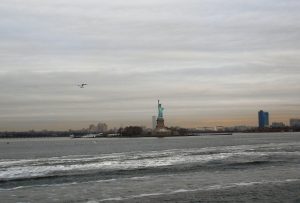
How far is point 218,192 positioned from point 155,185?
6022 mm

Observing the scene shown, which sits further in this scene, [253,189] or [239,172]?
[239,172]

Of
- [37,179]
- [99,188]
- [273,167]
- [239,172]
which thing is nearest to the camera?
[99,188]

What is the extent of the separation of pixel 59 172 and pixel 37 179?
612 cm

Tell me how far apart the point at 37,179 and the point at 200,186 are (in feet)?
47.8

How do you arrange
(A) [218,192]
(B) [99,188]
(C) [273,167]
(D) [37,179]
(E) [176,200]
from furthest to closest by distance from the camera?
(C) [273,167] < (D) [37,179] < (B) [99,188] < (A) [218,192] < (E) [176,200]

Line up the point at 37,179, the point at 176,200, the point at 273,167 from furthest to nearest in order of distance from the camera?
the point at 273,167
the point at 37,179
the point at 176,200

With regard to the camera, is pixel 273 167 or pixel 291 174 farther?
pixel 273 167

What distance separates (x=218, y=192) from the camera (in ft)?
111

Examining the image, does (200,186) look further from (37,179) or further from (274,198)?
(37,179)

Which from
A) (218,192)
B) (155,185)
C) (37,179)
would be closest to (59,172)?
(37,179)

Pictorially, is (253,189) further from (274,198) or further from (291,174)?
(291,174)

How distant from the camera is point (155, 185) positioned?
3819 cm

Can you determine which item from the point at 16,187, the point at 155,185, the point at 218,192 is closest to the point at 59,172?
the point at 16,187

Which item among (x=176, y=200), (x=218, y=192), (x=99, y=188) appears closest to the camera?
(x=176, y=200)
